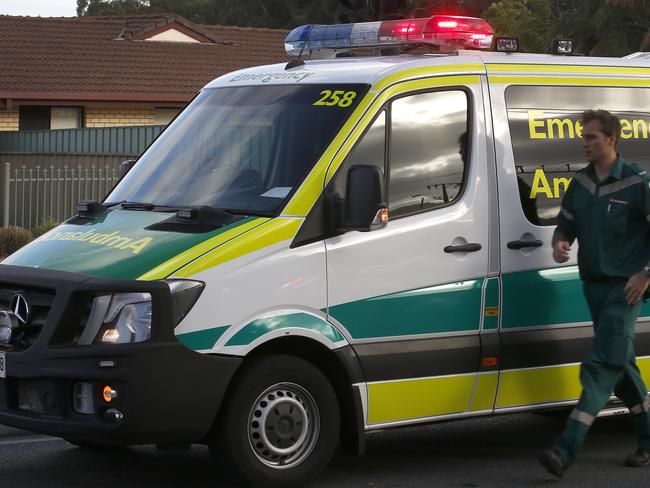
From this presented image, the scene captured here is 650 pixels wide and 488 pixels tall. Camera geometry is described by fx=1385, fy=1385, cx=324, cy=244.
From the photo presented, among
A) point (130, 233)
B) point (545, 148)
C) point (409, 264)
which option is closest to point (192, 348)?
point (130, 233)

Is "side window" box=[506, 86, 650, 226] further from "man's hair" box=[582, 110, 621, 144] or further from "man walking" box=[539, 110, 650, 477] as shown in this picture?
"man's hair" box=[582, 110, 621, 144]

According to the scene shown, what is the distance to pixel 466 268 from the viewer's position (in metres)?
7.04

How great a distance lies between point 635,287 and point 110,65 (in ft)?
90.0

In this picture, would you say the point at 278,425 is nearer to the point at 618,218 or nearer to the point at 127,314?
the point at 127,314

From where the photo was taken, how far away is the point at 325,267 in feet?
21.6

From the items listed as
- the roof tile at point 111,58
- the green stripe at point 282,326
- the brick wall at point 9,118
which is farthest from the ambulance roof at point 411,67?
the brick wall at point 9,118

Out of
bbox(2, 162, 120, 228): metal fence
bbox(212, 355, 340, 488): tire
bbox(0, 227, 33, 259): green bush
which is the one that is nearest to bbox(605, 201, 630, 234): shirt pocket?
bbox(212, 355, 340, 488): tire

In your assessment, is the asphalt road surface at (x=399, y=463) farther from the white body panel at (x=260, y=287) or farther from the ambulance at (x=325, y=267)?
the white body panel at (x=260, y=287)

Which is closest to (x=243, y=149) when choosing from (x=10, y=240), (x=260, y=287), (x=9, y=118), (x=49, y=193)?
(x=260, y=287)

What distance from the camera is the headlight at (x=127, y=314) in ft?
20.2

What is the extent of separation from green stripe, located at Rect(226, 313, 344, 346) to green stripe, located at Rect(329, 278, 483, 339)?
0.26ft

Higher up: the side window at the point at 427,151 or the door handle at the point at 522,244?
the side window at the point at 427,151

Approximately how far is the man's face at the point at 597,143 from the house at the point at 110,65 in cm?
2451

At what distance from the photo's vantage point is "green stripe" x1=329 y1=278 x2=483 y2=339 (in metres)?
6.68
